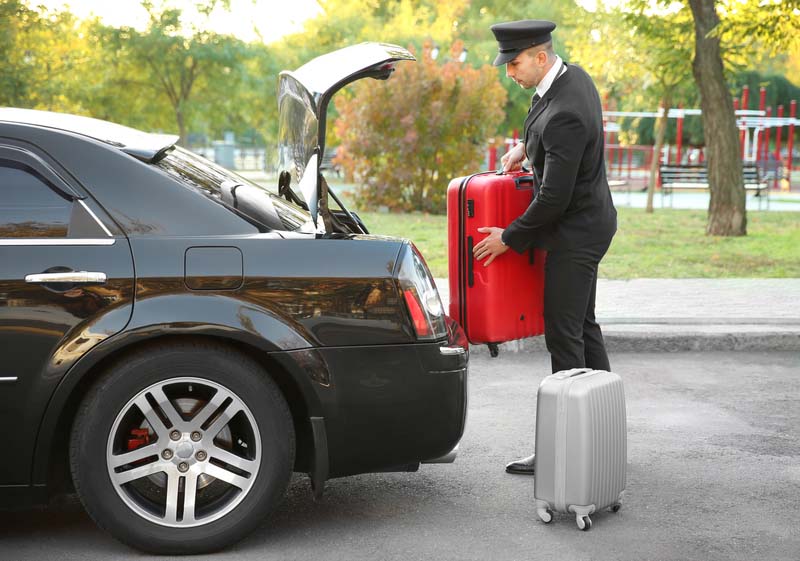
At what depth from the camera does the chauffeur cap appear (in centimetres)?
468

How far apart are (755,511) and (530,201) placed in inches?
63.2

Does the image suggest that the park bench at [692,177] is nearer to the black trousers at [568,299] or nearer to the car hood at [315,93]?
the black trousers at [568,299]

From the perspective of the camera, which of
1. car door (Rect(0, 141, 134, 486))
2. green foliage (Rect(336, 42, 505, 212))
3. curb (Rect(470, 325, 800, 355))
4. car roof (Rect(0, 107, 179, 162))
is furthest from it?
green foliage (Rect(336, 42, 505, 212))

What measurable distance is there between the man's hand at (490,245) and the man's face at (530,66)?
630 mm

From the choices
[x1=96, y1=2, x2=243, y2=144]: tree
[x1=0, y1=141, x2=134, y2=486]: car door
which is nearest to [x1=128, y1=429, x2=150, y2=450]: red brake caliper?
[x1=0, y1=141, x2=134, y2=486]: car door

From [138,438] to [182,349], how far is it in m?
0.36

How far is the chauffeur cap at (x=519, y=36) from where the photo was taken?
468 centimetres

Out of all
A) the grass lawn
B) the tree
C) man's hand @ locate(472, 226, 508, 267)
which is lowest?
the grass lawn

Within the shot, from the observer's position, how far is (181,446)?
3.95m

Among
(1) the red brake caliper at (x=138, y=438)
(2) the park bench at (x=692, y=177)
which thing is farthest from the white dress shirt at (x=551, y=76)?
(2) the park bench at (x=692, y=177)

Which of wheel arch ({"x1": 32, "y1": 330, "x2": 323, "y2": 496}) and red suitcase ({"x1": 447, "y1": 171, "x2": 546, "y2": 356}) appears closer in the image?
wheel arch ({"x1": 32, "y1": 330, "x2": 323, "y2": 496})

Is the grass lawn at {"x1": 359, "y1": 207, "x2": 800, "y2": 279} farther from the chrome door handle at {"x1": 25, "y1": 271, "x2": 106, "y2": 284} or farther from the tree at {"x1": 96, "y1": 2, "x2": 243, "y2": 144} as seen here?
the tree at {"x1": 96, "y1": 2, "x2": 243, "y2": 144}

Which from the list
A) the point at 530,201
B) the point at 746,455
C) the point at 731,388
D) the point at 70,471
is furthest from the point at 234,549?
the point at 731,388

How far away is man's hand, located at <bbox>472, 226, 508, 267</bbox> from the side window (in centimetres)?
174
